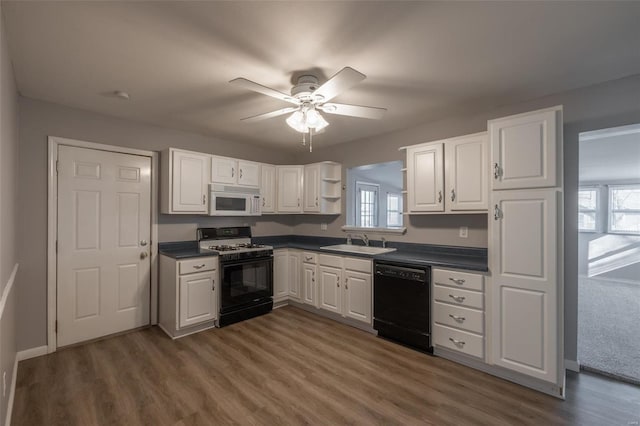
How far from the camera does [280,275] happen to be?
4.13 metres

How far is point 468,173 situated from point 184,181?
3193 mm

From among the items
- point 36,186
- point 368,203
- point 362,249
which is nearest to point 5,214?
point 36,186

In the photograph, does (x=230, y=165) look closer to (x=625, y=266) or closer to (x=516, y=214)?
(x=516, y=214)

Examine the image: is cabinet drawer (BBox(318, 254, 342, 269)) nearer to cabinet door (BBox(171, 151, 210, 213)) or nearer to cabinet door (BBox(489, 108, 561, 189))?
cabinet door (BBox(171, 151, 210, 213))

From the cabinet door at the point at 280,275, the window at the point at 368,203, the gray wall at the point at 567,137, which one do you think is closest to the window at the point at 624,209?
the window at the point at 368,203

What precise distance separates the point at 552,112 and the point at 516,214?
0.81 m

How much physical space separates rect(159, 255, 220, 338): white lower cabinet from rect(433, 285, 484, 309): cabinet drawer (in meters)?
2.49

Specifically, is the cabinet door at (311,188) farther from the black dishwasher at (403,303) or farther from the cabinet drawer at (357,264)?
the black dishwasher at (403,303)

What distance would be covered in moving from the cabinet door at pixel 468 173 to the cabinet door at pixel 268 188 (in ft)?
8.39

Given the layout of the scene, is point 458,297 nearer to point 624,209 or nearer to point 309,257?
point 309,257

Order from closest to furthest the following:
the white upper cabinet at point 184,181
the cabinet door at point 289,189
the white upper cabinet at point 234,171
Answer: the white upper cabinet at point 184,181, the white upper cabinet at point 234,171, the cabinet door at point 289,189

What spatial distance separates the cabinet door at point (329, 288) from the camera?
354cm

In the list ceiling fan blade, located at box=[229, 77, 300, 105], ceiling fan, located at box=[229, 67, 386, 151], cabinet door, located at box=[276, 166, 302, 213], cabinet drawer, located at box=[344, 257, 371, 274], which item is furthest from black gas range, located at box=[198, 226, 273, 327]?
ceiling fan blade, located at box=[229, 77, 300, 105]

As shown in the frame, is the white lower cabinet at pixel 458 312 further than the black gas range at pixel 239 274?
No
